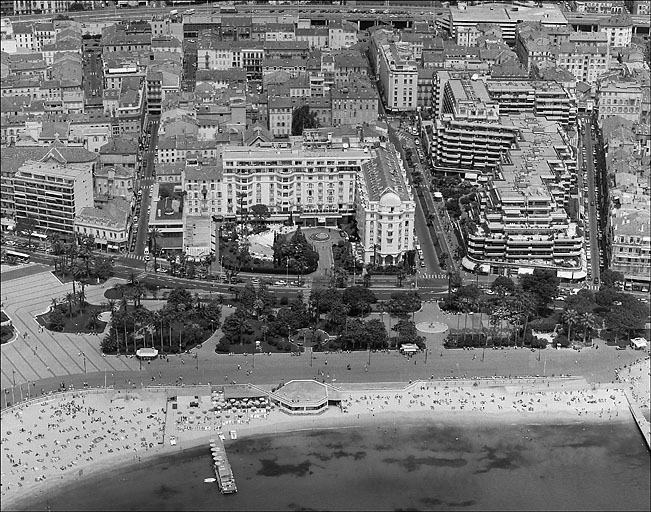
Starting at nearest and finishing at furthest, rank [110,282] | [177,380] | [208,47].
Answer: [177,380]
[110,282]
[208,47]

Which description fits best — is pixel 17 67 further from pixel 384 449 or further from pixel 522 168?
pixel 384 449

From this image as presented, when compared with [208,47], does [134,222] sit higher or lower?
lower

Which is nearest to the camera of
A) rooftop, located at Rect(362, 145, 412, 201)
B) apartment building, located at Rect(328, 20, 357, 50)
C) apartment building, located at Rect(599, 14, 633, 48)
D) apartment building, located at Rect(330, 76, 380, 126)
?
rooftop, located at Rect(362, 145, 412, 201)

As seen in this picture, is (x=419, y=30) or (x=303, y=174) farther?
(x=419, y=30)

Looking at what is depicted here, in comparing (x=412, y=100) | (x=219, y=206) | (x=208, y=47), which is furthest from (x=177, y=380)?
(x=208, y=47)

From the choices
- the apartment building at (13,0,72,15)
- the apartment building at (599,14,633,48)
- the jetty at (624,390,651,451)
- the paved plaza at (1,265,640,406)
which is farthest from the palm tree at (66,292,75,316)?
the apartment building at (599,14,633,48)

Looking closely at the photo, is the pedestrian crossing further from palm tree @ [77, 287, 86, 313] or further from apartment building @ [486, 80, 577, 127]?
apartment building @ [486, 80, 577, 127]

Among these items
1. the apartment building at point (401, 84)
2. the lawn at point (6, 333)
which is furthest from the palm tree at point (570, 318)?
the apartment building at point (401, 84)
